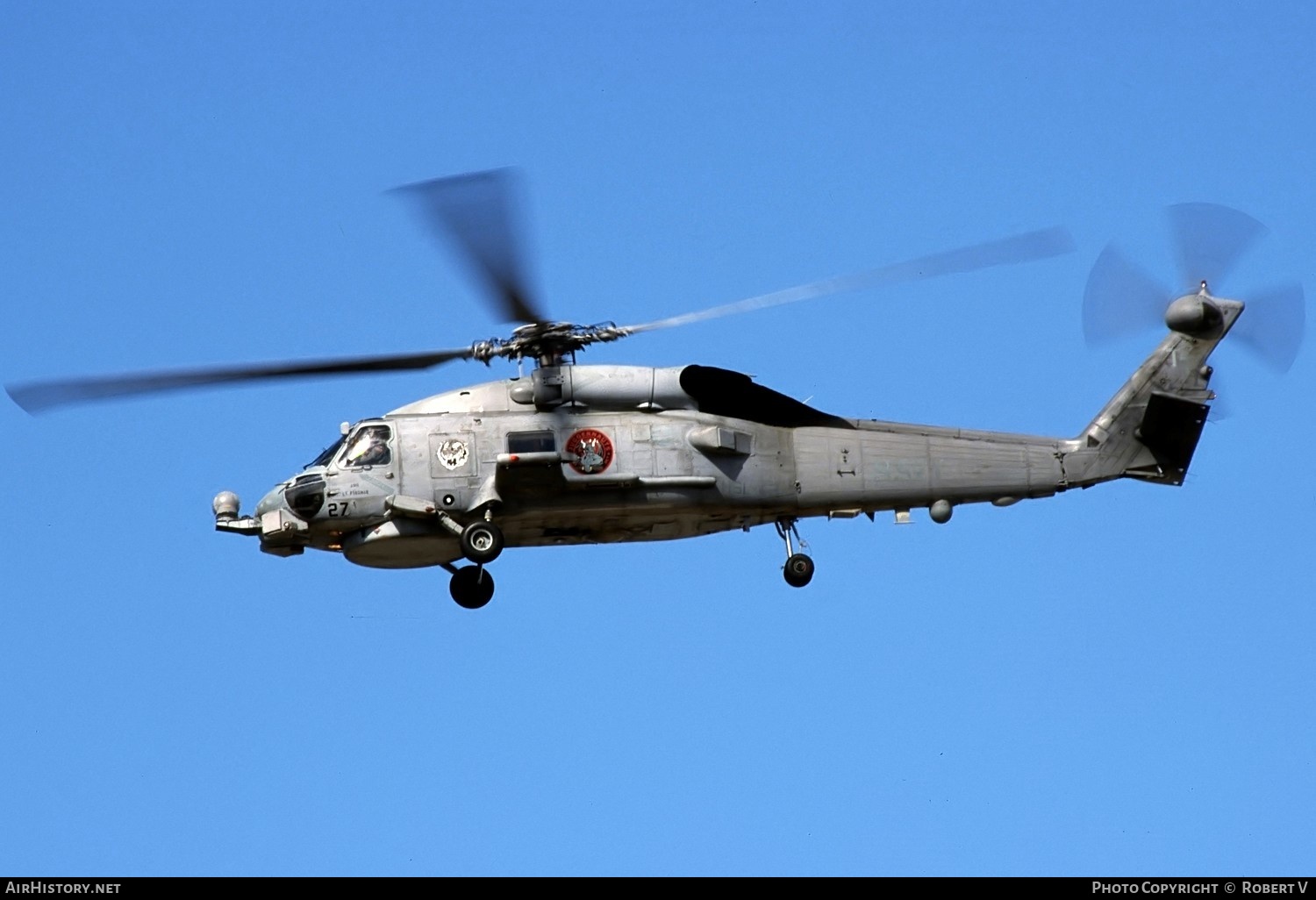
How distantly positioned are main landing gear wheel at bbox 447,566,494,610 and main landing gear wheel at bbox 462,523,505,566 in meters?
0.76

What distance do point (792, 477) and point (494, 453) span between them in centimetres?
391

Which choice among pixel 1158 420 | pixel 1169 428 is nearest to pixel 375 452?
pixel 1158 420

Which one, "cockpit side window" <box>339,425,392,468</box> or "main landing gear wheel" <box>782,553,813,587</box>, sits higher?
"cockpit side window" <box>339,425,392,468</box>

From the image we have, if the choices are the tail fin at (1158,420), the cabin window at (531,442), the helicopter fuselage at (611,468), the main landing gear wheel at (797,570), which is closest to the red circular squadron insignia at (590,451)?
the helicopter fuselage at (611,468)

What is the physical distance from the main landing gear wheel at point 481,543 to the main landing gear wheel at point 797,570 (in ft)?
12.7

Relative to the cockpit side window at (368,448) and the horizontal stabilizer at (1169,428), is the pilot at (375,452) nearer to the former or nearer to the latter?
the cockpit side window at (368,448)

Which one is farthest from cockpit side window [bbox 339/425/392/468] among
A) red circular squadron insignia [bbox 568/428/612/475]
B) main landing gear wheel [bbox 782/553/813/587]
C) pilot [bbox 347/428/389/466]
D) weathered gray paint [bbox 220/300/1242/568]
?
main landing gear wheel [bbox 782/553/813/587]

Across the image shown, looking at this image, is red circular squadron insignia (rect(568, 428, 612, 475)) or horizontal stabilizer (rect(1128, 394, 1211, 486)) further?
horizontal stabilizer (rect(1128, 394, 1211, 486))

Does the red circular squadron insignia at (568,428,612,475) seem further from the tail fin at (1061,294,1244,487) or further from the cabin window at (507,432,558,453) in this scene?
the tail fin at (1061,294,1244,487)

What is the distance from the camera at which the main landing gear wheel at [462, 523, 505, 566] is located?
27.8 m

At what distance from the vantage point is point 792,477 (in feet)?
93.7

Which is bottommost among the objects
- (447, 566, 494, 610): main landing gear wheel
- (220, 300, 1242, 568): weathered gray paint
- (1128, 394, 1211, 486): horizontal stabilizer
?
(447, 566, 494, 610): main landing gear wheel
